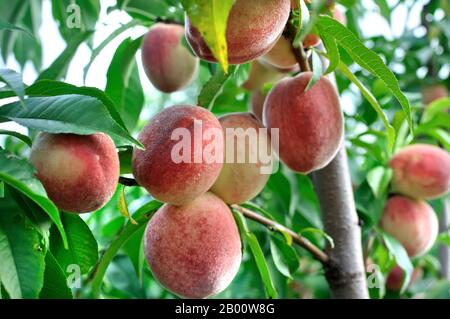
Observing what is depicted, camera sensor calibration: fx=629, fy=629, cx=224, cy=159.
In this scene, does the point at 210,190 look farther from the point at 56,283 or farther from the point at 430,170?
the point at 430,170

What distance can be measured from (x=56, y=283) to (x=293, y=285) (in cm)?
85

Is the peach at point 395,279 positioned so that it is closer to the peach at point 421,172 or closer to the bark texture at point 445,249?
the peach at point 421,172

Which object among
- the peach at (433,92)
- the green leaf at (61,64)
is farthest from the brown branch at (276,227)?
the peach at (433,92)

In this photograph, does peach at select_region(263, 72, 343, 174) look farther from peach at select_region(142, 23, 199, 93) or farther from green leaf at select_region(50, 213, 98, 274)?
peach at select_region(142, 23, 199, 93)

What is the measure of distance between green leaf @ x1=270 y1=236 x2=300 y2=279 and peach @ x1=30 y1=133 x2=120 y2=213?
1.25ft

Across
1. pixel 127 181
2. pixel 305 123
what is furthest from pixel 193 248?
pixel 305 123

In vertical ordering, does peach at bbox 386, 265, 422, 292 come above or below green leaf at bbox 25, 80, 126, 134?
below

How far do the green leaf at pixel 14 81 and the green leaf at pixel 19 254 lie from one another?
4.6 inches

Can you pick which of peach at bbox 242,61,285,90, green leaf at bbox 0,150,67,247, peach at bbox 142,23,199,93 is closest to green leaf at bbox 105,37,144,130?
peach at bbox 142,23,199,93

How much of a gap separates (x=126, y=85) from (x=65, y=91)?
0.47 metres

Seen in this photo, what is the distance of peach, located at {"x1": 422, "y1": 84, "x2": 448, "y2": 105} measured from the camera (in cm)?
176
